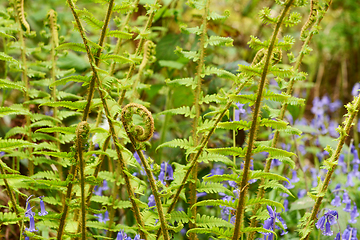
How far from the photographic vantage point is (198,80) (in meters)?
0.95

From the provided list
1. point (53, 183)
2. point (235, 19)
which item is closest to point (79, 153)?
point (53, 183)

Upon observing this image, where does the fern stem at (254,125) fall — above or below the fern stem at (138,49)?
below

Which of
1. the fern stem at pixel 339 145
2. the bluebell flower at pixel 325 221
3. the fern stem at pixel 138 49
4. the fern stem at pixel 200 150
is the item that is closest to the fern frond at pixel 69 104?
the fern stem at pixel 138 49

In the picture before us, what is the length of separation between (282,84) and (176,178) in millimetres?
410

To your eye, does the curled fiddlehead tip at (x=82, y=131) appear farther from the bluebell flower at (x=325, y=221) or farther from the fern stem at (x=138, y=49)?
the bluebell flower at (x=325, y=221)

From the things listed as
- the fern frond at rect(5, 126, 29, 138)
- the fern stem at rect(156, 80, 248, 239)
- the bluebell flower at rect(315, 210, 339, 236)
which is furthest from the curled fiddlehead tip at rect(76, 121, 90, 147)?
the bluebell flower at rect(315, 210, 339, 236)

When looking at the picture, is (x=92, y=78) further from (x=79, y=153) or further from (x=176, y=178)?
(x=176, y=178)

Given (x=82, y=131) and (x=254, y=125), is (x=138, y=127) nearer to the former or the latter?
(x=82, y=131)

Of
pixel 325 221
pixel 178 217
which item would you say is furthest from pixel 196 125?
pixel 325 221

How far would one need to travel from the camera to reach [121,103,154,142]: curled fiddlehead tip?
69cm

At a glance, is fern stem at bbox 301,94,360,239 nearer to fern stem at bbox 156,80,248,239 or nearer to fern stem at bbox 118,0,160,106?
fern stem at bbox 156,80,248,239

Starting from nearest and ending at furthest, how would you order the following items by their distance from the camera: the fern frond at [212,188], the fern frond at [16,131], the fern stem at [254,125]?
the fern stem at [254,125]
the fern frond at [212,188]
the fern frond at [16,131]

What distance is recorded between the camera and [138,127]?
702 millimetres

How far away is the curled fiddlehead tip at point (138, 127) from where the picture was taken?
69 centimetres
